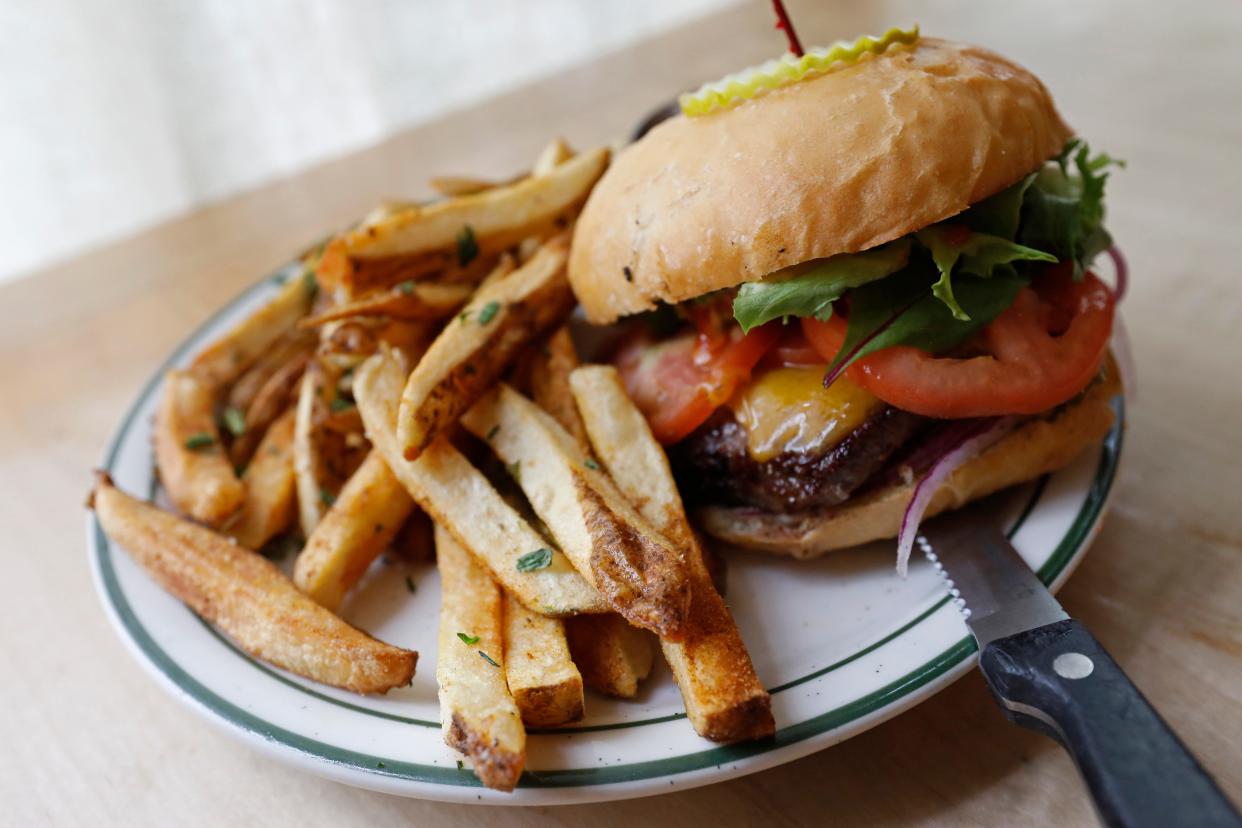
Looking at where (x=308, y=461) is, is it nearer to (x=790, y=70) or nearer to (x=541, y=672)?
(x=541, y=672)

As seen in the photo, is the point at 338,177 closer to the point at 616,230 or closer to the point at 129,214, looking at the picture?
the point at 129,214

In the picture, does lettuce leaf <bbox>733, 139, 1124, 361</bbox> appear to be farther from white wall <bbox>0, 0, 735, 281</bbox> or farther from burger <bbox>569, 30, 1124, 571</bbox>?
white wall <bbox>0, 0, 735, 281</bbox>

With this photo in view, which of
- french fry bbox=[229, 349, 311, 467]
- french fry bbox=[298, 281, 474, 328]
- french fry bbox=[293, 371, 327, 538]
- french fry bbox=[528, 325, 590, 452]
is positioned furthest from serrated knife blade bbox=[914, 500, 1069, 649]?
french fry bbox=[229, 349, 311, 467]

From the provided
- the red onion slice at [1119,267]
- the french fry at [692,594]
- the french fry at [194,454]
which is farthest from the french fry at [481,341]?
the red onion slice at [1119,267]

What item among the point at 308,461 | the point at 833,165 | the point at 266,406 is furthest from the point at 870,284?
the point at 266,406

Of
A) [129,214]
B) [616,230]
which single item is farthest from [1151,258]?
[129,214]

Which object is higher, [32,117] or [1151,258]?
[32,117]

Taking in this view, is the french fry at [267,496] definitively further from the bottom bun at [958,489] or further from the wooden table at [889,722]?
the bottom bun at [958,489]
